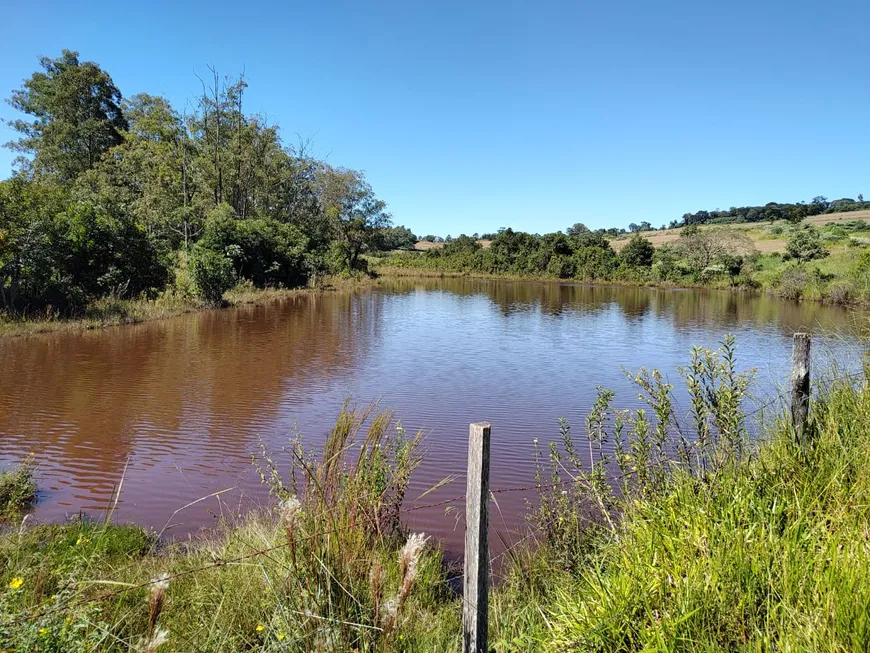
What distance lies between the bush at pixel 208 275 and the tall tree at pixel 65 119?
2000 cm

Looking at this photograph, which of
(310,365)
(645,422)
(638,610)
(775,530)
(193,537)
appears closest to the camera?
(638,610)

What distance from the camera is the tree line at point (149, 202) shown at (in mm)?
14648

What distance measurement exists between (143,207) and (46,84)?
16.8m

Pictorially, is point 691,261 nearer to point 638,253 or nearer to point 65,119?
point 638,253

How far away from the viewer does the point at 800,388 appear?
11.4 ft

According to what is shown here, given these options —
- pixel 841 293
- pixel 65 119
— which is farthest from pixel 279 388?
pixel 65 119

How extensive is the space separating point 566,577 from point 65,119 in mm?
44061

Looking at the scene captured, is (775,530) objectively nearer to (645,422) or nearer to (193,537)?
(645,422)

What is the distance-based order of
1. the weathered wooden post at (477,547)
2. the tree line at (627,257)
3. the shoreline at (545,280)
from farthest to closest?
the tree line at (627,257) < the shoreline at (545,280) < the weathered wooden post at (477,547)

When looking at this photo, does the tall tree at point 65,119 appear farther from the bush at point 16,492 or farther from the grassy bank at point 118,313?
the bush at point 16,492

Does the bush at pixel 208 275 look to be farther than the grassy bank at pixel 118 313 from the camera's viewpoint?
Yes

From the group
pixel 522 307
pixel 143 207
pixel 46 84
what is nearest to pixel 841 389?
pixel 522 307

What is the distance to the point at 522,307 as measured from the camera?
90.2ft

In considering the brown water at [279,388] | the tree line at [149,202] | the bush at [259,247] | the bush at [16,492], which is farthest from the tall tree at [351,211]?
the bush at [16,492]
